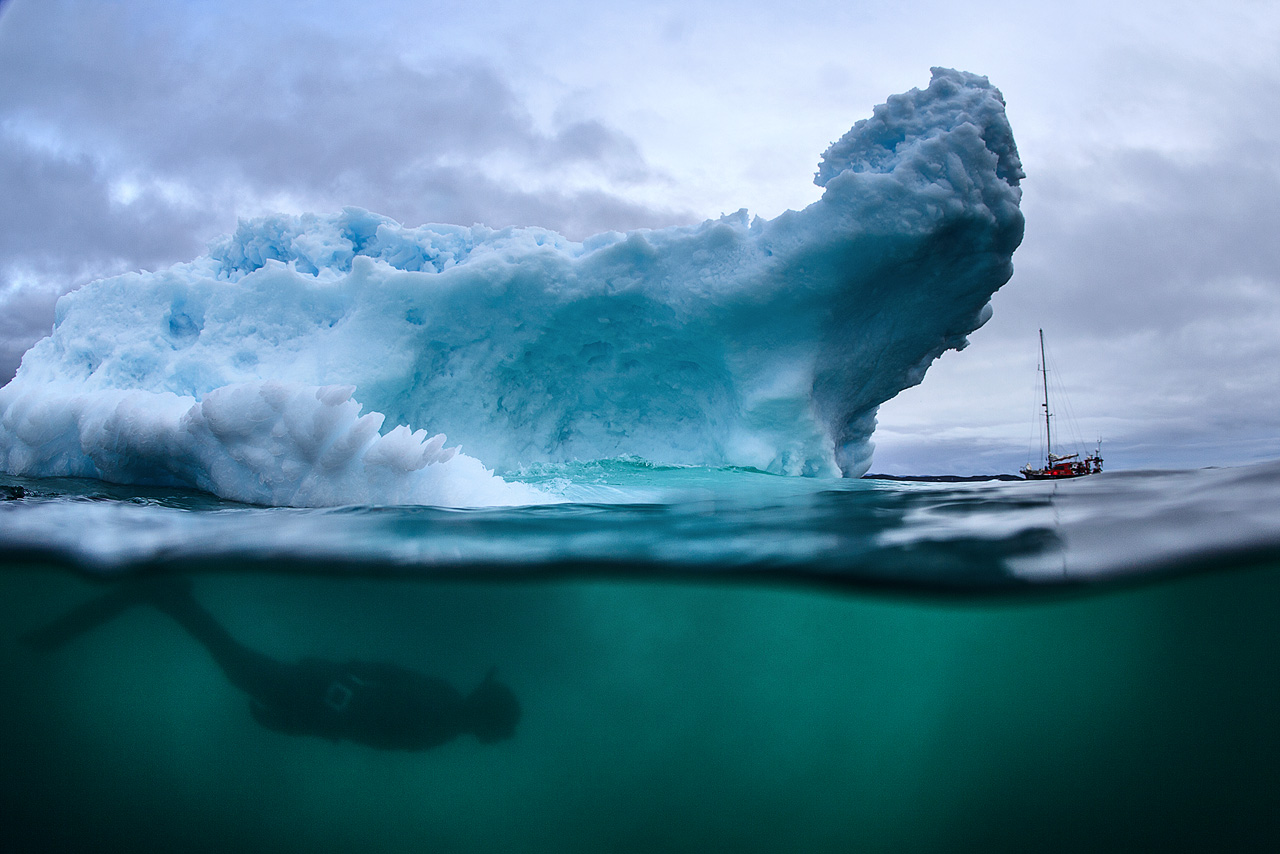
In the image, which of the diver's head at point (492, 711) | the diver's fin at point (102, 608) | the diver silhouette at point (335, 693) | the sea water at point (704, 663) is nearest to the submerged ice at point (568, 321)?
the diver's fin at point (102, 608)

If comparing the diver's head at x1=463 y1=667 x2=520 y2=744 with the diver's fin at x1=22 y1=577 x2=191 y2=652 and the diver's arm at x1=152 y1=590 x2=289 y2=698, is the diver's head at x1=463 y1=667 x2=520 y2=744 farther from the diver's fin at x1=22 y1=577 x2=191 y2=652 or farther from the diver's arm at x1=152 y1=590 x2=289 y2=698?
the diver's fin at x1=22 y1=577 x2=191 y2=652

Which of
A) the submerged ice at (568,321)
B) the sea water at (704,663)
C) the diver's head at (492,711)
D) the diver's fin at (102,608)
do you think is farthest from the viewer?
the submerged ice at (568,321)

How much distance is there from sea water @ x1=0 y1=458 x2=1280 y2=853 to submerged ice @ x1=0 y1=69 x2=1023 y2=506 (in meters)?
1.45

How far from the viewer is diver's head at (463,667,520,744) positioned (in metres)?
5.40

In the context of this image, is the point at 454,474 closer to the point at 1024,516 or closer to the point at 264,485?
the point at 264,485

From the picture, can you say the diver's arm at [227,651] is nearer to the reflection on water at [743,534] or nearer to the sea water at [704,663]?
the sea water at [704,663]

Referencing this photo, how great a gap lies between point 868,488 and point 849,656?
2.10 m

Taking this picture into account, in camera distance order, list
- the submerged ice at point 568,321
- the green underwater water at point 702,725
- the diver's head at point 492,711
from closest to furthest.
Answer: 1. the green underwater water at point 702,725
2. the diver's head at point 492,711
3. the submerged ice at point 568,321

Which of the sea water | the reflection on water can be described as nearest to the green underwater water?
the sea water

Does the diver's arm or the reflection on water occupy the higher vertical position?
the reflection on water

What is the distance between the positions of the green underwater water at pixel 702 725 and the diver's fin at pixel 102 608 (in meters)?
0.11

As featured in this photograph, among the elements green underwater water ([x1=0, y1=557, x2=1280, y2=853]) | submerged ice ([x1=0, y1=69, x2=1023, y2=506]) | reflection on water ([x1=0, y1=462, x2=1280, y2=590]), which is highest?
submerged ice ([x1=0, y1=69, x2=1023, y2=506])

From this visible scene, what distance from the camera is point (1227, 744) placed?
473 cm

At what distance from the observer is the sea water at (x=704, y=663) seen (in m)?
4.58
